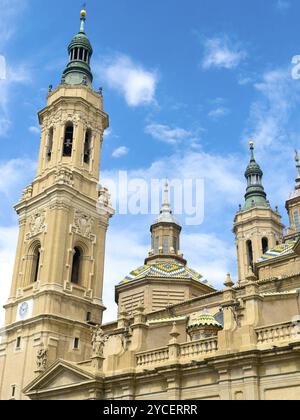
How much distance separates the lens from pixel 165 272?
44438mm

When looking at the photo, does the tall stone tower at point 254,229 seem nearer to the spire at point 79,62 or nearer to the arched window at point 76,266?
the arched window at point 76,266

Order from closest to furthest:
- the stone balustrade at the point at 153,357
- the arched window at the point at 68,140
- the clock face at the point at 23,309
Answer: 1. the stone balustrade at the point at 153,357
2. the clock face at the point at 23,309
3. the arched window at the point at 68,140

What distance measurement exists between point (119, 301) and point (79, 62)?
20450 mm

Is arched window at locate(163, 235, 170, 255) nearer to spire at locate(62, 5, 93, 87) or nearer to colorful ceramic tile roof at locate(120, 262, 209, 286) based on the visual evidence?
colorful ceramic tile roof at locate(120, 262, 209, 286)

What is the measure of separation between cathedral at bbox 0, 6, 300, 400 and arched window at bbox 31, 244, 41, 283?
0.30 ft

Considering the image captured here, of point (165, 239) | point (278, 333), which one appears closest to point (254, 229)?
point (165, 239)

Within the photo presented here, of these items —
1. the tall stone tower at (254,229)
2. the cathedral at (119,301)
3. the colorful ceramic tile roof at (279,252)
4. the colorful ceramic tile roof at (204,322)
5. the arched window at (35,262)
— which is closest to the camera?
the cathedral at (119,301)

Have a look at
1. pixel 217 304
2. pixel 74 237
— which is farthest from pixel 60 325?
pixel 217 304

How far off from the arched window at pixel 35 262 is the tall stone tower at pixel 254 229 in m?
20.8

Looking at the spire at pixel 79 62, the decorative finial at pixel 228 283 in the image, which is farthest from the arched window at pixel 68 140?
the decorative finial at pixel 228 283

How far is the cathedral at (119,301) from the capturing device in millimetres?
22609

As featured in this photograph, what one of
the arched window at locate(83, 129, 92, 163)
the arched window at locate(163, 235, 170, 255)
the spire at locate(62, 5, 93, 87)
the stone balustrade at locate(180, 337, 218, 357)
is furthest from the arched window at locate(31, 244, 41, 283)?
the stone balustrade at locate(180, 337, 218, 357)
